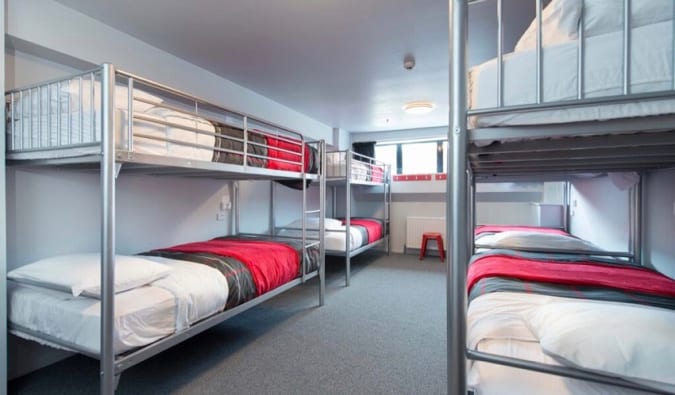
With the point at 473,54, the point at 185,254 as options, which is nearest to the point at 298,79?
the point at 473,54

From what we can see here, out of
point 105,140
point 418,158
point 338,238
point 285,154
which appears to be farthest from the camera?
point 418,158

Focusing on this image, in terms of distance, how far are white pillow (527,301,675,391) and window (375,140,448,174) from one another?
15.7ft

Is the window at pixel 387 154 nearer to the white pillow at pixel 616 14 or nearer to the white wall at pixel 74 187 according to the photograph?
the white wall at pixel 74 187

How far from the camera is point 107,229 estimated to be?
1275 millimetres

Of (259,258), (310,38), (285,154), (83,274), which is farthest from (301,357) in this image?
(310,38)

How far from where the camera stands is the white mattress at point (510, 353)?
2.83 feet

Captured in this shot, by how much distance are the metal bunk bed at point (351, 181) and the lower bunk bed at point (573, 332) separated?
2233mm

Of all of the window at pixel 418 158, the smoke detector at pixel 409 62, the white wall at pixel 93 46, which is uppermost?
the smoke detector at pixel 409 62

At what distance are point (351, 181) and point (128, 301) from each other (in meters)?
2.96

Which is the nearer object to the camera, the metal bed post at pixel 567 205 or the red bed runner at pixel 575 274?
the red bed runner at pixel 575 274

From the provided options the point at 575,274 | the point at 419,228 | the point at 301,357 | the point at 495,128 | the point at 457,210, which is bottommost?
the point at 301,357

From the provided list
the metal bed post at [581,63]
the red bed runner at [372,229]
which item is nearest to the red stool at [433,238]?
the red bed runner at [372,229]

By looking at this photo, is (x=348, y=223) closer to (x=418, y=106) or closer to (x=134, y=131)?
(x=418, y=106)

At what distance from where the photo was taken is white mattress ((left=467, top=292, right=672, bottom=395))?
86 cm
